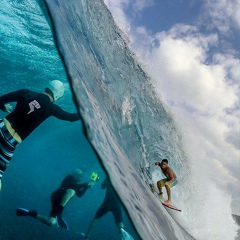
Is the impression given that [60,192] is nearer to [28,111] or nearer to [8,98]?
[28,111]

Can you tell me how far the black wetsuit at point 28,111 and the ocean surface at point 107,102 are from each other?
2.32ft

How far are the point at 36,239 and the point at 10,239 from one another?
2.19 meters

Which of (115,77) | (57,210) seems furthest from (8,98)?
(115,77)

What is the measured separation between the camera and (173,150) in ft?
42.3

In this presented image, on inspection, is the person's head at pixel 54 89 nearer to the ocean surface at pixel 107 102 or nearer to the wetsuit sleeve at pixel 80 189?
the ocean surface at pixel 107 102

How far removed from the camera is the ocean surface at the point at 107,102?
8.18 ft

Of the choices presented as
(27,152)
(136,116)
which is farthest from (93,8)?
(27,152)

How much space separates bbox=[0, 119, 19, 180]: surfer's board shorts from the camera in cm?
327

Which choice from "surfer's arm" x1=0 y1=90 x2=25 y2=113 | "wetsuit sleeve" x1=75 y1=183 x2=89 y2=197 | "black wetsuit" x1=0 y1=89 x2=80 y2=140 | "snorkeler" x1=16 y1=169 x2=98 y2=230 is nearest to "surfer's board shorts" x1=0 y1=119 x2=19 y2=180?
"black wetsuit" x1=0 y1=89 x2=80 y2=140

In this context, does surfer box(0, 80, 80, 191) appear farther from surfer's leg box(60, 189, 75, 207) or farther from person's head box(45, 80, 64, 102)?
surfer's leg box(60, 189, 75, 207)

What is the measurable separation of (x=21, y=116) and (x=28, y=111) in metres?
0.13

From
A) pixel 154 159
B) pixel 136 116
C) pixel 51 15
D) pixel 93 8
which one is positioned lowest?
pixel 51 15

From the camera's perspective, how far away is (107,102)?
6062 mm

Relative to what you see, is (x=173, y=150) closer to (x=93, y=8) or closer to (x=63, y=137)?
(x=93, y=8)
